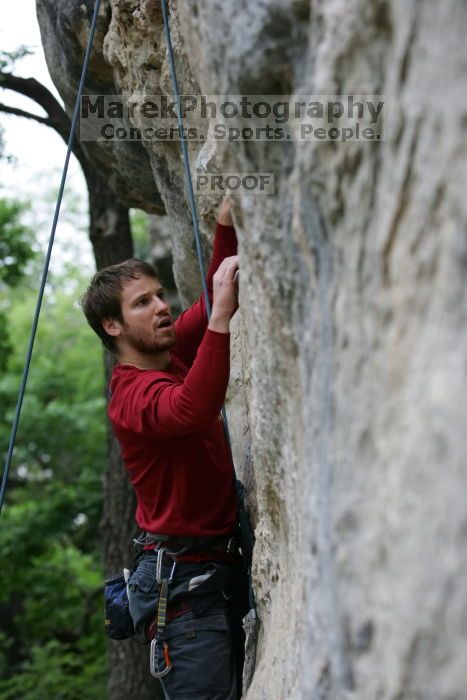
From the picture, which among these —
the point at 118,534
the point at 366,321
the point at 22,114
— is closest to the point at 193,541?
the point at 366,321

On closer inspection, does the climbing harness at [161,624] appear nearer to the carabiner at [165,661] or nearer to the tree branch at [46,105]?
the carabiner at [165,661]

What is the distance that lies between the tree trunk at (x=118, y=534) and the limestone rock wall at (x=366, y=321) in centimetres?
441

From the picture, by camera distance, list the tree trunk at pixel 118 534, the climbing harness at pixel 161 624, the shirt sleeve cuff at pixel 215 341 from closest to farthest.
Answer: the shirt sleeve cuff at pixel 215 341, the climbing harness at pixel 161 624, the tree trunk at pixel 118 534

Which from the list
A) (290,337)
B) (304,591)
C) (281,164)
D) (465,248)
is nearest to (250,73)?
(281,164)

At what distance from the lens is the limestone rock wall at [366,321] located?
1.68 metres

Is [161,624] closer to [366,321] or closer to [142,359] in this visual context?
[142,359]

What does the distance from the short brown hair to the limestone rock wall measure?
1.10m

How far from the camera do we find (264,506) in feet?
10.6

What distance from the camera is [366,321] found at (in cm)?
194

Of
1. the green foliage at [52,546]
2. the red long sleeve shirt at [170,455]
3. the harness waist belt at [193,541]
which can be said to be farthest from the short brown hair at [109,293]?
the green foliage at [52,546]

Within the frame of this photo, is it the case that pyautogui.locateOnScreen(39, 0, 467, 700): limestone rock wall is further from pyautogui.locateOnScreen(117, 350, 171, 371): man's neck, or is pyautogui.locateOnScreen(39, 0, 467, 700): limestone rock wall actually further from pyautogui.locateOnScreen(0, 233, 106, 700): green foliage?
pyautogui.locateOnScreen(0, 233, 106, 700): green foliage

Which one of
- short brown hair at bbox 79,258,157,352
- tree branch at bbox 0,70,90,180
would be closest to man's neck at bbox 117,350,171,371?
short brown hair at bbox 79,258,157,352

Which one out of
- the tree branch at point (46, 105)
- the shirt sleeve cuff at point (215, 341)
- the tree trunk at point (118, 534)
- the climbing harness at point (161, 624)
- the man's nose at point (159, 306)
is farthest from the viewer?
the tree branch at point (46, 105)

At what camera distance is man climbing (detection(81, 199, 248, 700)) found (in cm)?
335
